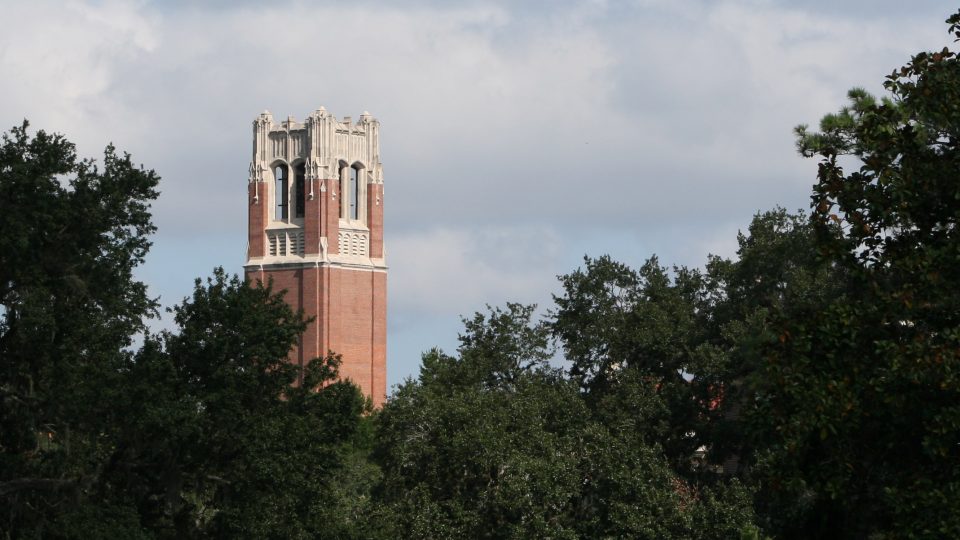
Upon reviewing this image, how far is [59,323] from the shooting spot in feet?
100

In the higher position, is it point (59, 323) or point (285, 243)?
point (285, 243)

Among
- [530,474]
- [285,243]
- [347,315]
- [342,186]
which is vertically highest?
[342,186]

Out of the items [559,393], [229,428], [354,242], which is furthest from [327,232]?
[229,428]

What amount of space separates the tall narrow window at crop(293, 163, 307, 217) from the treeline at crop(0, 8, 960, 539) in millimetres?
68609

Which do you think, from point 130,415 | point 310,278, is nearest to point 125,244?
point 130,415

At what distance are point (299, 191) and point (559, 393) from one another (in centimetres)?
7370

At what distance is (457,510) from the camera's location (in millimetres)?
41781

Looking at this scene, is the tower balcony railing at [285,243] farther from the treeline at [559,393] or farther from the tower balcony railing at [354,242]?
the treeline at [559,393]

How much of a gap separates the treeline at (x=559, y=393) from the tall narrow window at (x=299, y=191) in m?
68.6

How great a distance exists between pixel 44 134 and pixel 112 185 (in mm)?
1501

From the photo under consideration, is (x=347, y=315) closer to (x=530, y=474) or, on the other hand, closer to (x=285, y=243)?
(x=285, y=243)

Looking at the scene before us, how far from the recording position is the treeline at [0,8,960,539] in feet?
50.5

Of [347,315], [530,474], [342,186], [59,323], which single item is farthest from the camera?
[342,186]

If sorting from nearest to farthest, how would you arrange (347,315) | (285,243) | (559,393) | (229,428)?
(229,428), (559,393), (347,315), (285,243)
